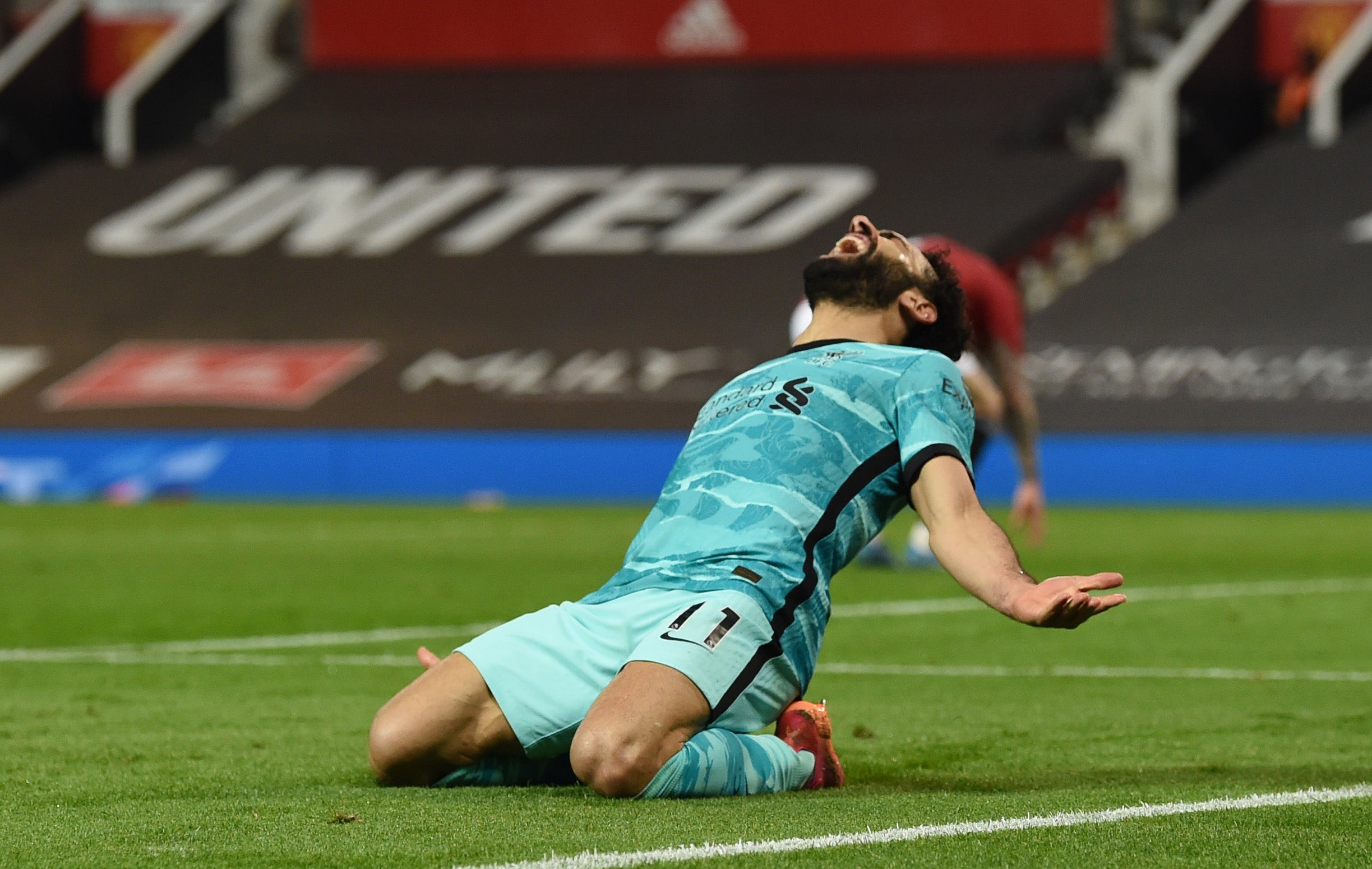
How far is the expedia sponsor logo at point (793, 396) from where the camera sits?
463cm

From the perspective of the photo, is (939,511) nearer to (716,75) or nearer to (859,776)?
(859,776)

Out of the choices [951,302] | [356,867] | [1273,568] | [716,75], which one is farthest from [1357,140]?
[356,867]

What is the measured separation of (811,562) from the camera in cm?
455

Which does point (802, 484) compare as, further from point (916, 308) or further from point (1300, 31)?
point (1300, 31)

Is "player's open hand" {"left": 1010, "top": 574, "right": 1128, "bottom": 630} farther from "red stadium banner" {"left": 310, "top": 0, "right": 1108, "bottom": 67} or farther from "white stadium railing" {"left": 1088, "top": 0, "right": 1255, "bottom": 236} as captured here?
"red stadium banner" {"left": 310, "top": 0, "right": 1108, "bottom": 67}

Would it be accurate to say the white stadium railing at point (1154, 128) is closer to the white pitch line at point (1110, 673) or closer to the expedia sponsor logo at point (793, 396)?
the white pitch line at point (1110, 673)

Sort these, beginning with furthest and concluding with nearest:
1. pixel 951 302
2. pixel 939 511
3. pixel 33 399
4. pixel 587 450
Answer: pixel 33 399 → pixel 587 450 → pixel 951 302 → pixel 939 511

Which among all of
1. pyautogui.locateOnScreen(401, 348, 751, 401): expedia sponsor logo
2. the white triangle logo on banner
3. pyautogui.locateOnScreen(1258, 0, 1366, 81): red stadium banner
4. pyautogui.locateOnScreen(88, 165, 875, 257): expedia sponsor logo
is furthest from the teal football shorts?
the white triangle logo on banner

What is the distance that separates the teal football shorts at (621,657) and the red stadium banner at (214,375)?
687 inches

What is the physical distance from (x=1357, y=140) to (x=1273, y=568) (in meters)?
14.2

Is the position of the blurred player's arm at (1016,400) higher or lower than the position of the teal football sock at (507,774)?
lower

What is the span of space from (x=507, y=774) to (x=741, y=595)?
0.64m

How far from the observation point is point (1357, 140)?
24.7 meters

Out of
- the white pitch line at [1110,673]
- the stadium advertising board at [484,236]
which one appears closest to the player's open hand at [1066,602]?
the white pitch line at [1110,673]
